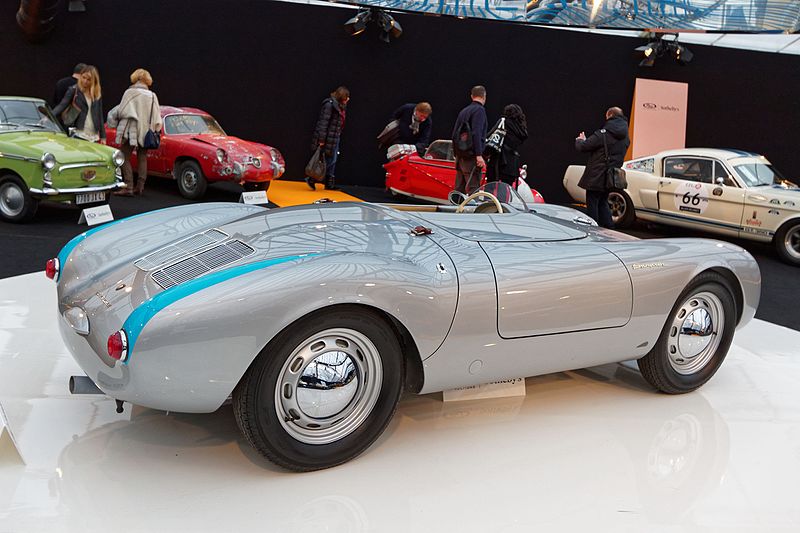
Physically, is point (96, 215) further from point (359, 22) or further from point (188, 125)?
point (359, 22)

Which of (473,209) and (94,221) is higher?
(473,209)

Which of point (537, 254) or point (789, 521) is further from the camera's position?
point (537, 254)

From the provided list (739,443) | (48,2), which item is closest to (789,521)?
(739,443)

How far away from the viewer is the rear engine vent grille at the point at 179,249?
299cm

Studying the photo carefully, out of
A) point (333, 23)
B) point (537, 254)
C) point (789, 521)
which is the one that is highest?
point (333, 23)

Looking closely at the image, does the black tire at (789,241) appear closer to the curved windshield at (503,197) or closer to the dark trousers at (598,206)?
the dark trousers at (598,206)

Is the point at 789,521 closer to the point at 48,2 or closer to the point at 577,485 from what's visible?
the point at 577,485

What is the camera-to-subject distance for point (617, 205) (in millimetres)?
10094

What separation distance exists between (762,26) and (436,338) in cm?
1065

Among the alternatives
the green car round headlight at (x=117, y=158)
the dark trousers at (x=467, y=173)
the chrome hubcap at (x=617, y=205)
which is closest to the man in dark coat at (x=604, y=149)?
the dark trousers at (x=467, y=173)

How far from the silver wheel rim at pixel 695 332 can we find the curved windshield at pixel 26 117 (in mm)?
6627

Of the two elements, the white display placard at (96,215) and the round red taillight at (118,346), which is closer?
the round red taillight at (118,346)

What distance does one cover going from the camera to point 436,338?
2896mm

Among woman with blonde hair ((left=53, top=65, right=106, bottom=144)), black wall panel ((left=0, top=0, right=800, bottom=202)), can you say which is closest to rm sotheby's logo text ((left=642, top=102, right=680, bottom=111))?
black wall panel ((left=0, top=0, right=800, bottom=202))
